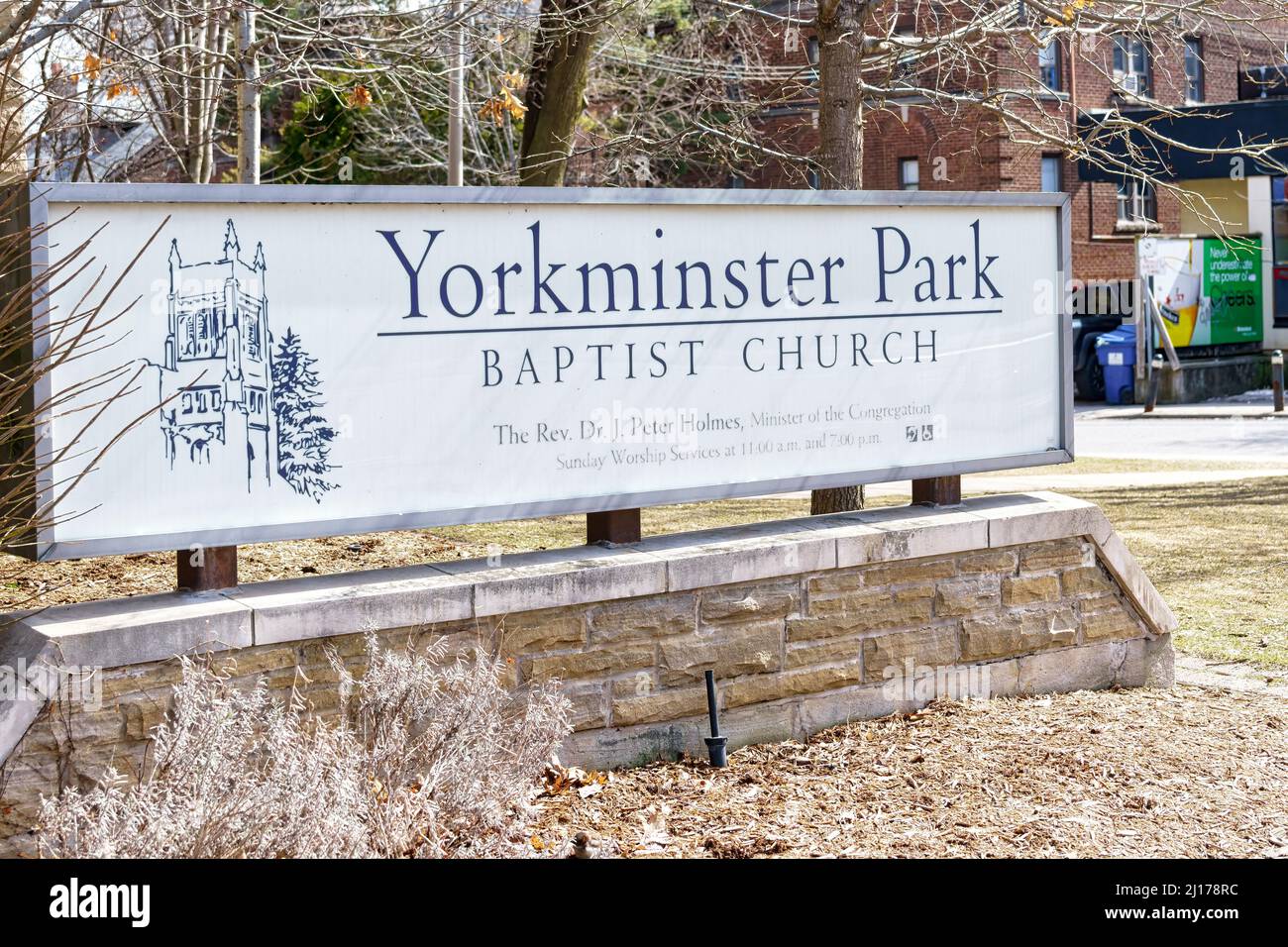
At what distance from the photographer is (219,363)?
456 cm

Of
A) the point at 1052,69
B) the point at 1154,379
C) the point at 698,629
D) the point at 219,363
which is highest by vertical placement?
the point at 1052,69

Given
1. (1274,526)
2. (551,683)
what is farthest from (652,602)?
(1274,526)

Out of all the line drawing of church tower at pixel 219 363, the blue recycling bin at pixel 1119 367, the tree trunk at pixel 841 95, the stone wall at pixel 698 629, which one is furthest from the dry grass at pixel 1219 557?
the blue recycling bin at pixel 1119 367

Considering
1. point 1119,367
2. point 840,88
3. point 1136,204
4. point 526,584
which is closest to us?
point 526,584

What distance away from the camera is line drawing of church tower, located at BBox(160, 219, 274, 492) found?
14.7 feet

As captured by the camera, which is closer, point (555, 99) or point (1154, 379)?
point (555, 99)

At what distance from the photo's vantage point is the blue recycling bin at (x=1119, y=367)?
24.9m

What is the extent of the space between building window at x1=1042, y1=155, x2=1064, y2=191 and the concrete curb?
25139 mm

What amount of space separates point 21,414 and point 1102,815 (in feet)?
11.3

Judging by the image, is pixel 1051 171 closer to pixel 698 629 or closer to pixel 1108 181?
pixel 1108 181

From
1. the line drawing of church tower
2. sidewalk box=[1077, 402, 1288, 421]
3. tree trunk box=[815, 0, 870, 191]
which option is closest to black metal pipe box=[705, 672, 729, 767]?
the line drawing of church tower

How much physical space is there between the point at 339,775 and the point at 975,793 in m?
2.12

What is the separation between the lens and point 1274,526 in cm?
1053

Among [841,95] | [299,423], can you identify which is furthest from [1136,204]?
[299,423]
